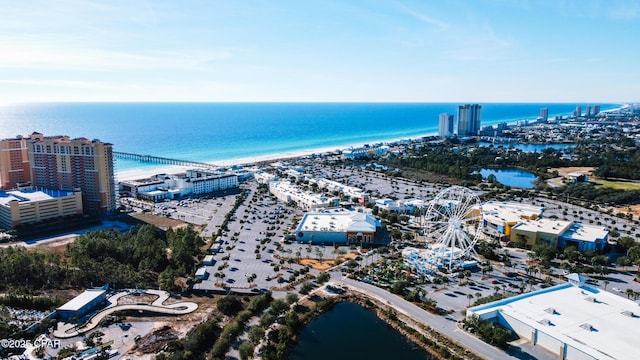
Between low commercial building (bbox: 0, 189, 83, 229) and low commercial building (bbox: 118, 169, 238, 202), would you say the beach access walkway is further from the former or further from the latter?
low commercial building (bbox: 118, 169, 238, 202)

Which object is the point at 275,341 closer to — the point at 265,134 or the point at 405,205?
the point at 405,205

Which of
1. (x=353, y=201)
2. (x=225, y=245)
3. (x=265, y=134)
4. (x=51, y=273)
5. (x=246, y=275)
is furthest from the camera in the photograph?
(x=265, y=134)

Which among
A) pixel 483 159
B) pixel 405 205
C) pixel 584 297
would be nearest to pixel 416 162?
pixel 483 159

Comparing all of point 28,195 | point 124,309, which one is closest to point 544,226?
point 124,309

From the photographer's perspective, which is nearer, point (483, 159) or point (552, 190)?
point (552, 190)

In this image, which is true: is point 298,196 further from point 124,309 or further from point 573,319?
point 573,319

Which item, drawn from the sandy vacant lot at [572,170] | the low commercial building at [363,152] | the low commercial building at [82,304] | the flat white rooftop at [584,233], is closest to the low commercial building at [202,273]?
the low commercial building at [82,304]
